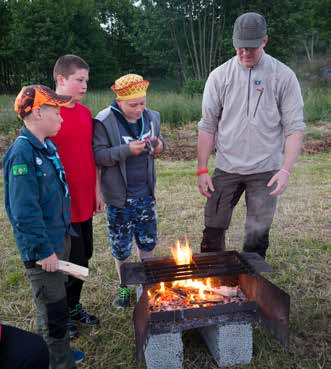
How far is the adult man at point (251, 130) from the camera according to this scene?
3.08 m

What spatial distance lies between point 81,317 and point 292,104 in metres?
2.33

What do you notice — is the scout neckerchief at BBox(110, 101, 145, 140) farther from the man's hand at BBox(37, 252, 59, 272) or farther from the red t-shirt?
the man's hand at BBox(37, 252, 59, 272)

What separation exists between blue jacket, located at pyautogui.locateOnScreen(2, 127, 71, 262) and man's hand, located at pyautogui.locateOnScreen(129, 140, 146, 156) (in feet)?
2.02

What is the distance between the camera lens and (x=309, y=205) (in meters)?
5.66

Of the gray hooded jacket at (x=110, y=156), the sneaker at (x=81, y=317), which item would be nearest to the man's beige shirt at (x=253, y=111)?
the gray hooded jacket at (x=110, y=156)

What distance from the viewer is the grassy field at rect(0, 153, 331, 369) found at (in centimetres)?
283

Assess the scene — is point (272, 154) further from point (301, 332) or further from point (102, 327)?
point (102, 327)

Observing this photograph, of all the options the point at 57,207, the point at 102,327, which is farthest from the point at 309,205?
the point at 57,207

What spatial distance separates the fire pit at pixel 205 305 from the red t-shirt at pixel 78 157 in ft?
1.77

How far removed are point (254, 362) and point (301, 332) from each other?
0.54 metres

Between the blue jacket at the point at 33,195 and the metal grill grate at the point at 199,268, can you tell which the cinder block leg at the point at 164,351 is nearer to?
the metal grill grate at the point at 199,268

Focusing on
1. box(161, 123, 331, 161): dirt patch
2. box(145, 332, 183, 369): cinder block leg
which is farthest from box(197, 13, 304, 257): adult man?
box(161, 123, 331, 161): dirt patch

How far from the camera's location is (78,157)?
2.85 meters

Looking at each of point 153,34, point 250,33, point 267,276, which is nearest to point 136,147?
point 250,33
